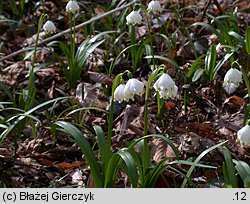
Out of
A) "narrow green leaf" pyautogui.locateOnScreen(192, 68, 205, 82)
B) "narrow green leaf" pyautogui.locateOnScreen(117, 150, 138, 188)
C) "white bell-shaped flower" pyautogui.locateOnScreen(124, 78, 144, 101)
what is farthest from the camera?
"narrow green leaf" pyautogui.locateOnScreen(192, 68, 205, 82)

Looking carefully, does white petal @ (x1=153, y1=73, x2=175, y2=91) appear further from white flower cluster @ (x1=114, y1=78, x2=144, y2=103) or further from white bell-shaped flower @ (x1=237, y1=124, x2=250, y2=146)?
white bell-shaped flower @ (x1=237, y1=124, x2=250, y2=146)

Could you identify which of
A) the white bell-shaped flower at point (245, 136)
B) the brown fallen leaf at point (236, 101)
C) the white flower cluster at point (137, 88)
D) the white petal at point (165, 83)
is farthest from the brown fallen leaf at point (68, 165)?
the brown fallen leaf at point (236, 101)

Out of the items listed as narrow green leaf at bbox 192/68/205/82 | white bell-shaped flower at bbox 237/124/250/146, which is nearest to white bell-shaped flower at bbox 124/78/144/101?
white bell-shaped flower at bbox 237/124/250/146

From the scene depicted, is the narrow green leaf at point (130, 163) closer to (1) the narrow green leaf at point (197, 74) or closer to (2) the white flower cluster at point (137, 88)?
(2) the white flower cluster at point (137, 88)

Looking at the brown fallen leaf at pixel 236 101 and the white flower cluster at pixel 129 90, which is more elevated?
the white flower cluster at pixel 129 90

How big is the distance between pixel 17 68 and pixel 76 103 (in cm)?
81

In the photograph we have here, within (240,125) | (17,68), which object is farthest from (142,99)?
(17,68)

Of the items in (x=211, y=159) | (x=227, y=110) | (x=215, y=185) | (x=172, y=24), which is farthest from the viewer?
(x=172, y=24)

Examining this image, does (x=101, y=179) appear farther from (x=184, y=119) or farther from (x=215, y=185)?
(x=184, y=119)

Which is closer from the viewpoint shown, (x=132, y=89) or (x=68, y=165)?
(x=132, y=89)

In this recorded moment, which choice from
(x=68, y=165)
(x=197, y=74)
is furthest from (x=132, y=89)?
(x=197, y=74)

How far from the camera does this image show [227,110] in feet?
12.9

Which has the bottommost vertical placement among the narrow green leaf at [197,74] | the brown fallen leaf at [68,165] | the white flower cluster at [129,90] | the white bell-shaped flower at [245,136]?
the brown fallen leaf at [68,165]

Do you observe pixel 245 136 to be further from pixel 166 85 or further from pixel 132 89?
pixel 132 89
